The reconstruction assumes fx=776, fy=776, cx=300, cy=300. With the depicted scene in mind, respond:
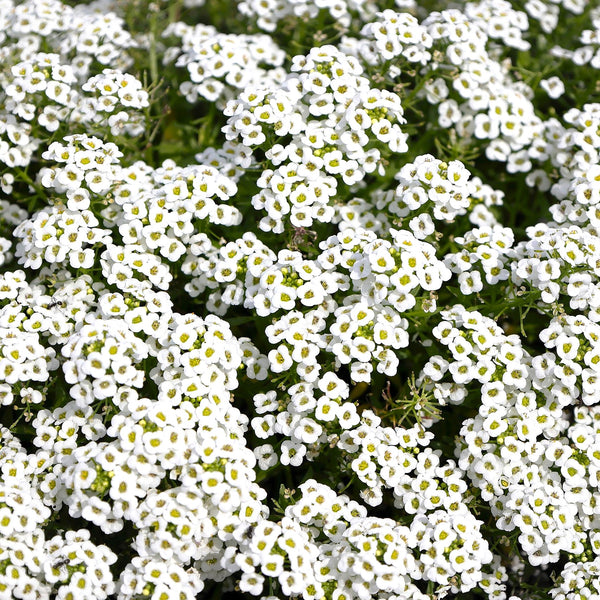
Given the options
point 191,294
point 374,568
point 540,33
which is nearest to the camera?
point 374,568

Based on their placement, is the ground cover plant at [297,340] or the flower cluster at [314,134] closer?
the ground cover plant at [297,340]

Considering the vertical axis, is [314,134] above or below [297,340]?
above

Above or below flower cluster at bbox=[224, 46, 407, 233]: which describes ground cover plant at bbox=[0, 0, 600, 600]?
below

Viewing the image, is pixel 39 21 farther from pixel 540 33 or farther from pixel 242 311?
pixel 540 33

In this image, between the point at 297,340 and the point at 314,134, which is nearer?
the point at 297,340

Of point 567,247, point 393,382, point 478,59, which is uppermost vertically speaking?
point 478,59

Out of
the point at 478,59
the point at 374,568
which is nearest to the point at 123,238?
the point at 374,568

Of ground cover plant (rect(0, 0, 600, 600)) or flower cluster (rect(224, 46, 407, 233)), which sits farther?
flower cluster (rect(224, 46, 407, 233))

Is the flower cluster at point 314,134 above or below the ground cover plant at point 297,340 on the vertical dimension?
above
